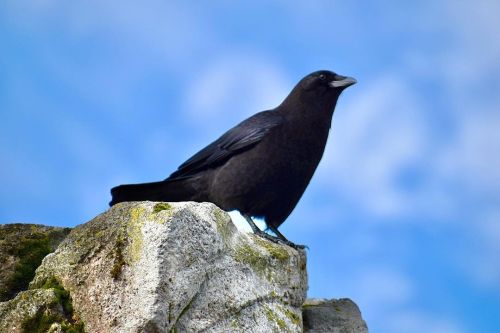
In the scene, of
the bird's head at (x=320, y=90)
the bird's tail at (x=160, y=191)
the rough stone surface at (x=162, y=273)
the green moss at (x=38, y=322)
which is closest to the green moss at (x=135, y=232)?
the rough stone surface at (x=162, y=273)

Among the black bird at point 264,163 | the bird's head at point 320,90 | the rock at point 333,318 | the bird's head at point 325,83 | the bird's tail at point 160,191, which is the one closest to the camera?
the rock at point 333,318

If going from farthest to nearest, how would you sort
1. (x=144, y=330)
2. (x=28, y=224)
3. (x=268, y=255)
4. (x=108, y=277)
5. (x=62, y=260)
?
(x=28, y=224) < (x=268, y=255) < (x=62, y=260) < (x=108, y=277) < (x=144, y=330)

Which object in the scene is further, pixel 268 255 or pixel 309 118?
pixel 309 118

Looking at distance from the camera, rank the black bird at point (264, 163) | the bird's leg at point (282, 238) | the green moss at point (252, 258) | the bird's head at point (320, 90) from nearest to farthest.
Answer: the green moss at point (252, 258)
the bird's leg at point (282, 238)
the black bird at point (264, 163)
the bird's head at point (320, 90)

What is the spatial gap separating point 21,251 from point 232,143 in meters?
3.52

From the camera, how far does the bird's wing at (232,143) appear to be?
32.7 ft

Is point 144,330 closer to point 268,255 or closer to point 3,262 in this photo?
point 268,255

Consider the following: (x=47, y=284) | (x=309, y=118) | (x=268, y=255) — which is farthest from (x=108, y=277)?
(x=309, y=118)

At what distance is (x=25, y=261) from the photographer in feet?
24.6

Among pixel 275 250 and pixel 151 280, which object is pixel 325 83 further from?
pixel 151 280

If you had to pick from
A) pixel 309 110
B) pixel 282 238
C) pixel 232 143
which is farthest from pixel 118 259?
pixel 309 110

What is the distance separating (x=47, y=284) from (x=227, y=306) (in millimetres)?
1530

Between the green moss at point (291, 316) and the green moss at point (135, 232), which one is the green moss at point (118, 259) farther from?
the green moss at point (291, 316)

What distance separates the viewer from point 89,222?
6461 millimetres
